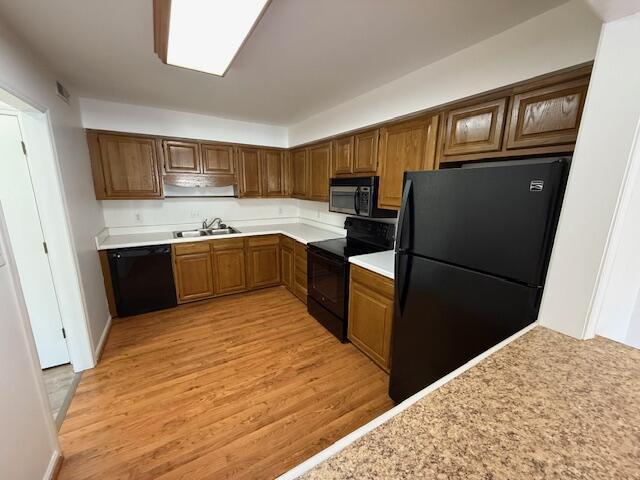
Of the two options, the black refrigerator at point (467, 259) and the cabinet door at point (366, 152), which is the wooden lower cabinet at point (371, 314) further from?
the cabinet door at point (366, 152)

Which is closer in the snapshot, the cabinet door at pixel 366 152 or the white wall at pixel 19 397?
the white wall at pixel 19 397

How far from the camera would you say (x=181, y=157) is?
10.6ft

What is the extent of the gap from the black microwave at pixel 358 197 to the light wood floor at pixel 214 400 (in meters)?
1.34

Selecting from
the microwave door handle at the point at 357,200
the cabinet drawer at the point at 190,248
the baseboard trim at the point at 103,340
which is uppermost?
the microwave door handle at the point at 357,200

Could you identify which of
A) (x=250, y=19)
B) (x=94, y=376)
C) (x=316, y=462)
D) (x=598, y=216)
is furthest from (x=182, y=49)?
(x=94, y=376)

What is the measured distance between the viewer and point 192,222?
→ 3.70 meters

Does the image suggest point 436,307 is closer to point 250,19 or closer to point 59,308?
point 250,19

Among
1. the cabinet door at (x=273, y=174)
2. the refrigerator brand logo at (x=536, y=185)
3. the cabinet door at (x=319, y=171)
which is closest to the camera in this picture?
the refrigerator brand logo at (x=536, y=185)

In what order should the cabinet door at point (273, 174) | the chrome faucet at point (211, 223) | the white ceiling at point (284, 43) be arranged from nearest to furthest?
the white ceiling at point (284, 43), the chrome faucet at point (211, 223), the cabinet door at point (273, 174)

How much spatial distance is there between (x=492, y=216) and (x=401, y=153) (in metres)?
1.15

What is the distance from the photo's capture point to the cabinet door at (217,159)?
338 cm

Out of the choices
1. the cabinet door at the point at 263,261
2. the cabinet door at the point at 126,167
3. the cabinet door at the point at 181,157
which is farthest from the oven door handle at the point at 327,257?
the cabinet door at the point at 126,167

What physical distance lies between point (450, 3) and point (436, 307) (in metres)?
1.54

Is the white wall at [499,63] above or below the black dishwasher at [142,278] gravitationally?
above
